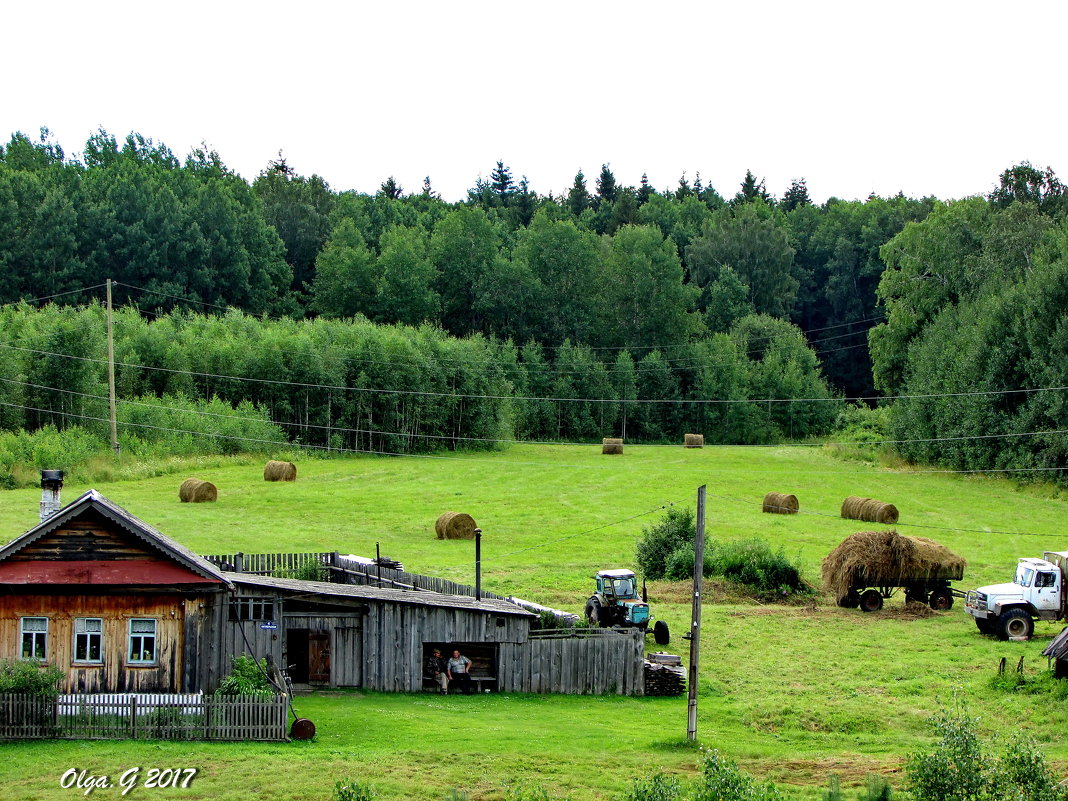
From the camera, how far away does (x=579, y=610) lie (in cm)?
3672

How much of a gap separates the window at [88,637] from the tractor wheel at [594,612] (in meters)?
13.5

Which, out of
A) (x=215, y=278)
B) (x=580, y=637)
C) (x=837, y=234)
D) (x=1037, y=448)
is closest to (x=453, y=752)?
(x=580, y=637)

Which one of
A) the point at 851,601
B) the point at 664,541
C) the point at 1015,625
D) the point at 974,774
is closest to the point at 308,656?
the point at 974,774

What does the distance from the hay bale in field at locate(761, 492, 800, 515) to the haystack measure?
709 inches

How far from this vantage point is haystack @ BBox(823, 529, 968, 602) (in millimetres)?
38688

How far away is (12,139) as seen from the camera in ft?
474

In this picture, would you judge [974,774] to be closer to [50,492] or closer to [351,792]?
[351,792]

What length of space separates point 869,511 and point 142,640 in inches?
1496

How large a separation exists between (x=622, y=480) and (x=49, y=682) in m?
46.9

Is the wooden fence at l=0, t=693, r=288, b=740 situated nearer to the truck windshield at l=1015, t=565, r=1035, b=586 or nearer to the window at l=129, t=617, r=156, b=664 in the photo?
the window at l=129, t=617, r=156, b=664

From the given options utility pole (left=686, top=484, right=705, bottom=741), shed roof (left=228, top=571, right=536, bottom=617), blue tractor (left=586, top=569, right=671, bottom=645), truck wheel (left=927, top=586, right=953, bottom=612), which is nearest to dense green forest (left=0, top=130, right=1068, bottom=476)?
truck wheel (left=927, top=586, right=953, bottom=612)

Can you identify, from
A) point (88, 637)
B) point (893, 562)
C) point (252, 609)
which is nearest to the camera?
point (88, 637)

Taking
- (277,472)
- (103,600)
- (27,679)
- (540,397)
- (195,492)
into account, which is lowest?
(27,679)

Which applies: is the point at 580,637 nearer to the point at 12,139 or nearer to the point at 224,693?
the point at 224,693
